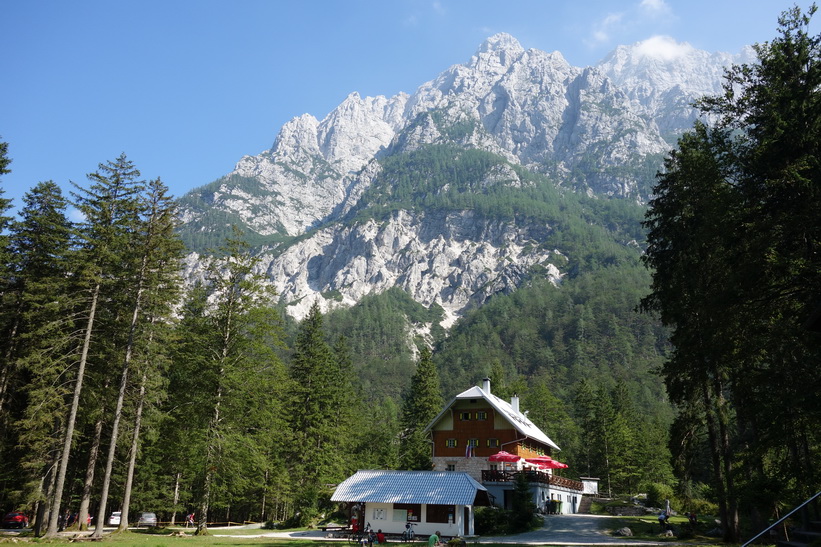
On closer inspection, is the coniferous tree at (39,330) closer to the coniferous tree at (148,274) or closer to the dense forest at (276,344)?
the dense forest at (276,344)

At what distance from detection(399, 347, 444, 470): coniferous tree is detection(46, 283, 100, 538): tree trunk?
1660 inches

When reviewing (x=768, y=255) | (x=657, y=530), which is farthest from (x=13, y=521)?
(x=768, y=255)

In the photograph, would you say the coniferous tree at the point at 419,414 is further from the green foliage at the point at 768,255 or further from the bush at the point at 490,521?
the green foliage at the point at 768,255

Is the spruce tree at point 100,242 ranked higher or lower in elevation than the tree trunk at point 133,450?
higher

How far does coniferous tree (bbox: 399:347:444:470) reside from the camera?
64.1 meters

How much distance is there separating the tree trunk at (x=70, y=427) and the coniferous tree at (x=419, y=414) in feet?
138

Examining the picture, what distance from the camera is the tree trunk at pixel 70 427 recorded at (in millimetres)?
26141

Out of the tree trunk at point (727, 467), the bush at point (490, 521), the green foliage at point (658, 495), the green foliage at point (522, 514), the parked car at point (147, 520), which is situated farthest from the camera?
the green foliage at point (658, 495)

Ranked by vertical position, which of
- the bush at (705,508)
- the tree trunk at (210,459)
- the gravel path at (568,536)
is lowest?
the gravel path at (568,536)

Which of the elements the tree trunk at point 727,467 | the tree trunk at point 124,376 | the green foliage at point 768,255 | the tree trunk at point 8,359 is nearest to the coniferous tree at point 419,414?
the tree trunk at point 124,376

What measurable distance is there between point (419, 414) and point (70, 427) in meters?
44.8

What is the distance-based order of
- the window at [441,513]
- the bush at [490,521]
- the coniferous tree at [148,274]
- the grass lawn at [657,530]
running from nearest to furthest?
the grass lawn at [657,530] < the coniferous tree at [148,274] < the window at [441,513] < the bush at [490,521]

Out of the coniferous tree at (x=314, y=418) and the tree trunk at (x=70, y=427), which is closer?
the tree trunk at (x=70, y=427)

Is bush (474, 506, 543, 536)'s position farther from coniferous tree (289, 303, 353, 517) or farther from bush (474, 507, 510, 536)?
coniferous tree (289, 303, 353, 517)
